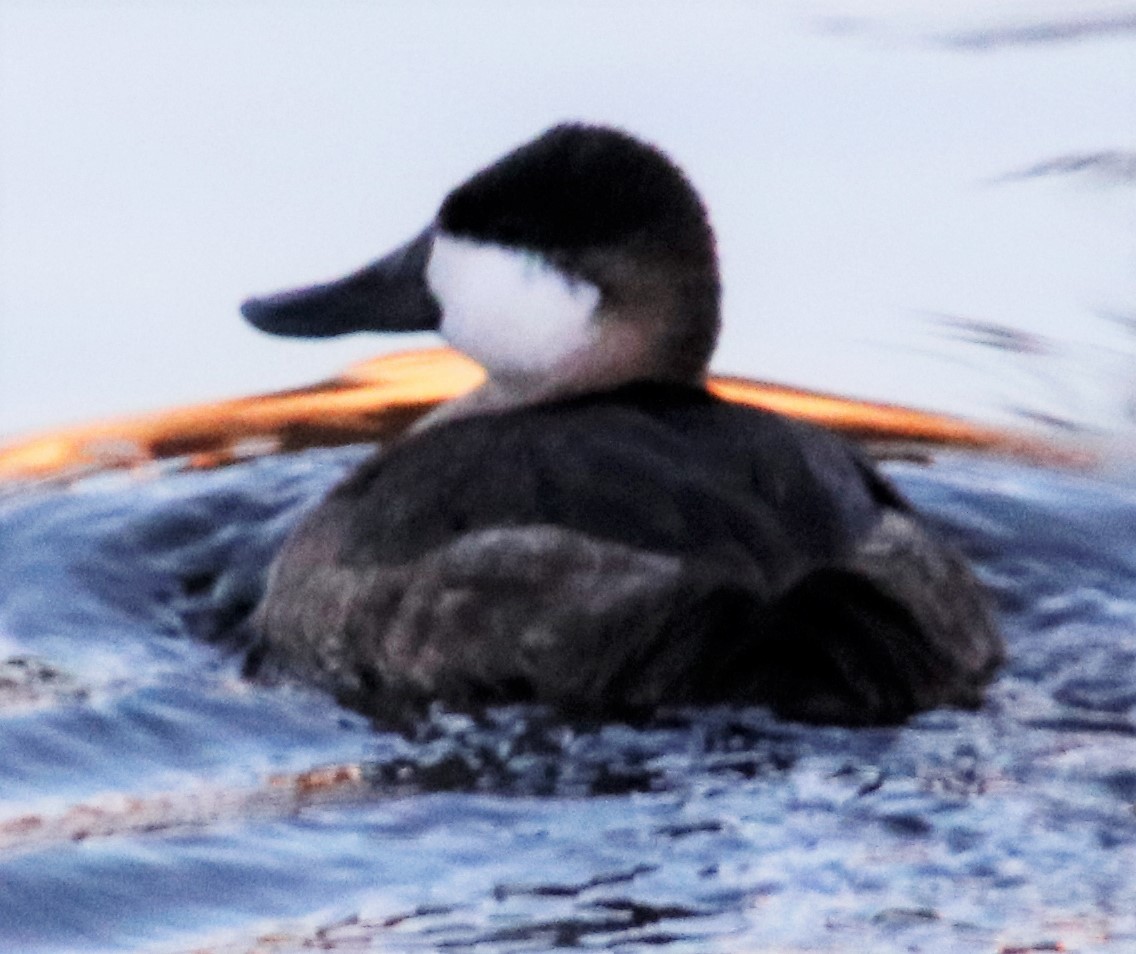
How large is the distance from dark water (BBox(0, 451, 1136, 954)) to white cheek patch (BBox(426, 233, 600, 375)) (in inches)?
27.1

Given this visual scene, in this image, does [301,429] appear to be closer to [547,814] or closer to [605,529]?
[605,529]

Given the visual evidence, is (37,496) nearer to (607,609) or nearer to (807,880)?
(607,609)

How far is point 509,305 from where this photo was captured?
5.34 metres

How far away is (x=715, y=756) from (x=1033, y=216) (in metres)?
2.98

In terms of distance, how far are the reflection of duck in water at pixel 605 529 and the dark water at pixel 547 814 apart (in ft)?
0.32

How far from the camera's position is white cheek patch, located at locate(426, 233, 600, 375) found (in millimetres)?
5254

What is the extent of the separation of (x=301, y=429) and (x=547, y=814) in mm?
2398

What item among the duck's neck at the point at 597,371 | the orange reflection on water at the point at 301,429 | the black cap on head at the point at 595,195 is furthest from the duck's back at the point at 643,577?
the orange reflection on water at the point at 301,429

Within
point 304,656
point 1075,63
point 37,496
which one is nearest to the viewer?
point 304,656

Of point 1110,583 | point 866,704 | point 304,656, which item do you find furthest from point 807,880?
point 1110,583

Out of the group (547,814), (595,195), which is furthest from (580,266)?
(547,814)

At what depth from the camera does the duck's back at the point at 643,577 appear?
448 centimetres

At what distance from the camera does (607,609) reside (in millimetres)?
4578

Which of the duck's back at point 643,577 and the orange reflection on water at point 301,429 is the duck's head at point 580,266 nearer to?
the duck's back at point 643,577
